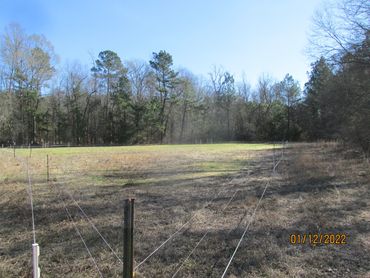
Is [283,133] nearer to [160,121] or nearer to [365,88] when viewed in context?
[160,121]

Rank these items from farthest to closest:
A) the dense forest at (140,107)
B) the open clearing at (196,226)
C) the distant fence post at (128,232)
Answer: the dense forest at (140,107) < the open clearing at (196,226) < the distant fence post at (128,232)

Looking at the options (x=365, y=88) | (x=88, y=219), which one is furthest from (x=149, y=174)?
(x=365, y=88)

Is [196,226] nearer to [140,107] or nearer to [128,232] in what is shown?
[128,232]

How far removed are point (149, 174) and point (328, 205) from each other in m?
8.81

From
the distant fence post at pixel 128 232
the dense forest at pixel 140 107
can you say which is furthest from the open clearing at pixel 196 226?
the dense forest at pixel 140 107

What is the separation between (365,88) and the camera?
16.7 meters
